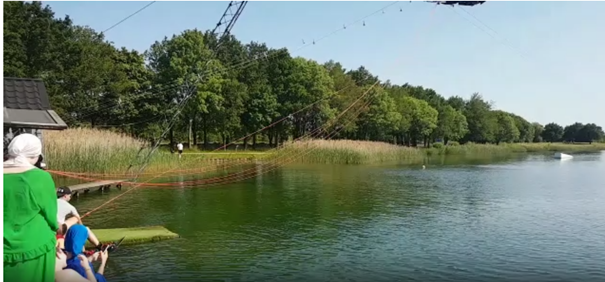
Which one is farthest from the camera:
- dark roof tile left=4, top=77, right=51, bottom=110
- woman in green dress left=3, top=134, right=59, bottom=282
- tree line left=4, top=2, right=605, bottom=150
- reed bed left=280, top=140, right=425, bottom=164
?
reed bed left=280, top=140, right=425, bottom=164

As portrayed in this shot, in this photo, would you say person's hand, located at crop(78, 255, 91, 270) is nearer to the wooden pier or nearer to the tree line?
the wooden pier

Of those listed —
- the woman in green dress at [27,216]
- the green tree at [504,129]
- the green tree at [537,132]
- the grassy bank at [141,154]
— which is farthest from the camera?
the green tree at [537,132]

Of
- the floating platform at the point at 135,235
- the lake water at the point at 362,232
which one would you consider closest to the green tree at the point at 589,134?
the lake water at the point at 362,232

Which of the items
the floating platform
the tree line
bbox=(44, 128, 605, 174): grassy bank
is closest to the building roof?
the floating platform

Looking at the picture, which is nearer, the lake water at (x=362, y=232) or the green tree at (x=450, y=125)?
the lake water at (x=362, y=232)

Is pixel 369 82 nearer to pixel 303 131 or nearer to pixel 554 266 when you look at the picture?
pixel 303 131

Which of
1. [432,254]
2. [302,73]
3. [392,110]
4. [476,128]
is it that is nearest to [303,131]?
[302,73]

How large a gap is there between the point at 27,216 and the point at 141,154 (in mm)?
22056

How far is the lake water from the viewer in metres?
9.98

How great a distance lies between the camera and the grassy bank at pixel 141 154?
21625mm

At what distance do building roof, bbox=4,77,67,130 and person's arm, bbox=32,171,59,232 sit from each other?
783 centimetres

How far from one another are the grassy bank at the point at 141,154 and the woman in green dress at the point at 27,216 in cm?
1719

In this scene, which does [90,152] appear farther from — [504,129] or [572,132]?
[572,132]

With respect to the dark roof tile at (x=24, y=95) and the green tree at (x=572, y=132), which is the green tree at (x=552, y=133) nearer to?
the green tree at (x=572, y=132)
